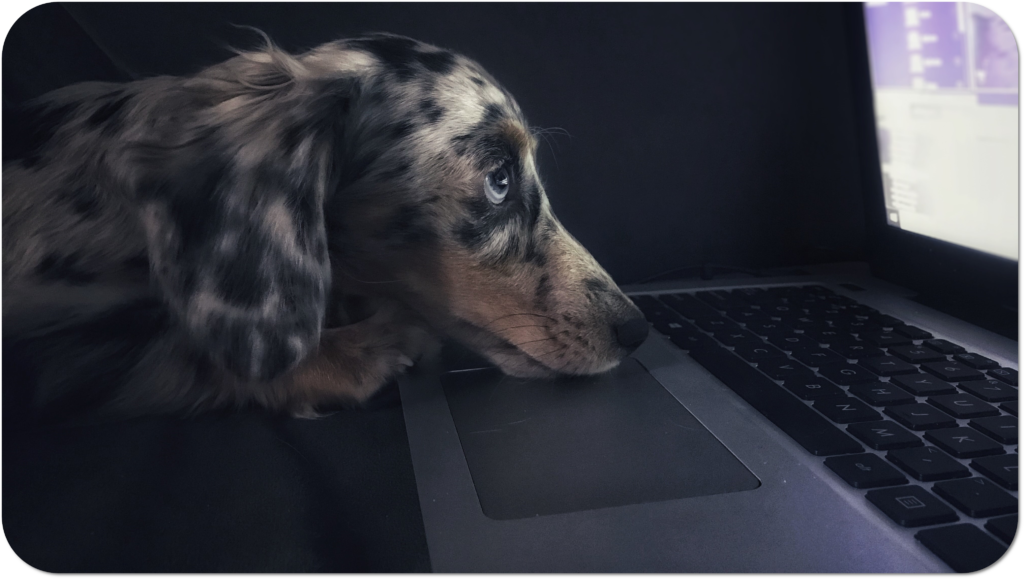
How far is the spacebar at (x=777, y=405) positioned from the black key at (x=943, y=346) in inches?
11.4

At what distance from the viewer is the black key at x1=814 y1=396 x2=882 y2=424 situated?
0.71 metres

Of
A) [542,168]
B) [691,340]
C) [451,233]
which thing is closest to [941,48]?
[691,340]

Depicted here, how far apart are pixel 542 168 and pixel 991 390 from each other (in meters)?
0.84

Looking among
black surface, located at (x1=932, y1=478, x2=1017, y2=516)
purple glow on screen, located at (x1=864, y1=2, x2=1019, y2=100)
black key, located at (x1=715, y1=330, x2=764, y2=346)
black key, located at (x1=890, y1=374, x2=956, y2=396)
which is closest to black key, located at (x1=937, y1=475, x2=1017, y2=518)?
black surface, located at (x1=932, y1=478, x2=1017, y2=516)

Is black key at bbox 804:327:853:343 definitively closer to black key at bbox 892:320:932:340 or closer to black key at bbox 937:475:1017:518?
black key at bbox 892:320:932:340

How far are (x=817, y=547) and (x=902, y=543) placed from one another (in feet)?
0.22

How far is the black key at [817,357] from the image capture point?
0.89 metres

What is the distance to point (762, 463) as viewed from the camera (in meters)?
0.65

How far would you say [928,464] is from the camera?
598 mm

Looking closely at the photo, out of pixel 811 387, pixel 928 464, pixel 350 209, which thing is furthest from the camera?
pixel 350 209

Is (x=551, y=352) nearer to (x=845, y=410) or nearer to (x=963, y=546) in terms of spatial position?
(x=845, y=410)

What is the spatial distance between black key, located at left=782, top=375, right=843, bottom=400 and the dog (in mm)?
222

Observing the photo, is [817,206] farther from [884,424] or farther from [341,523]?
[341,523]

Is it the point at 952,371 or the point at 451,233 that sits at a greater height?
the point at 451,233
